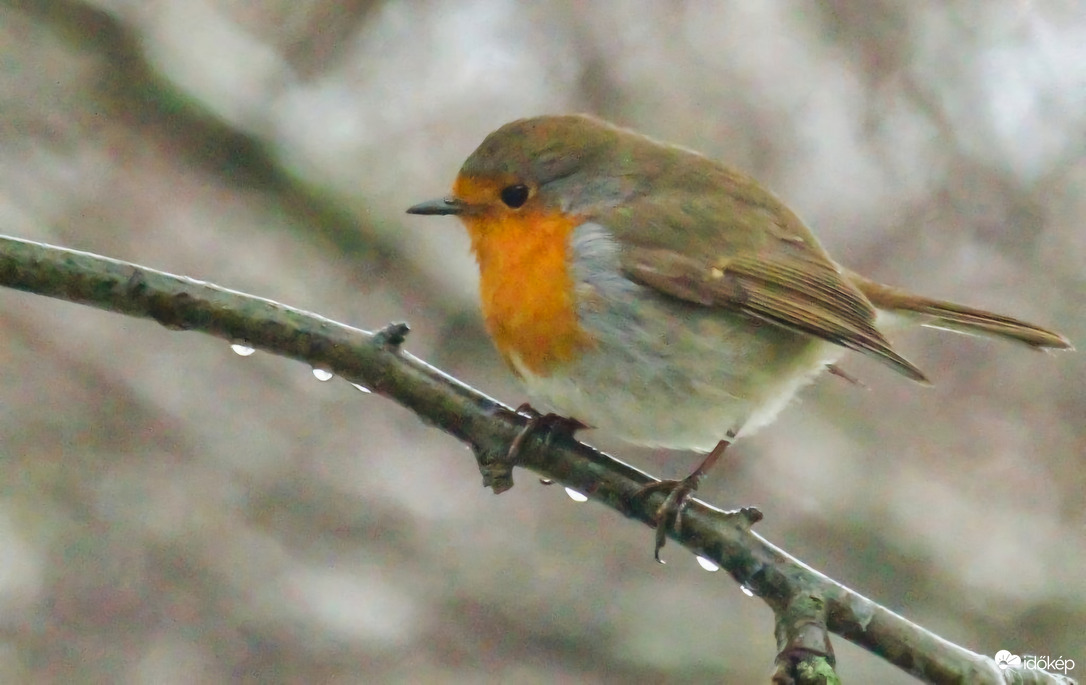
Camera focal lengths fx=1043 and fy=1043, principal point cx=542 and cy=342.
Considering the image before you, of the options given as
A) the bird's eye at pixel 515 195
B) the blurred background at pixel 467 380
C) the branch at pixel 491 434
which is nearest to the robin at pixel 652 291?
the bird's eye at pixel 515 195

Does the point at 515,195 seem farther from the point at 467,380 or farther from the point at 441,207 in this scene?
the point at 467,380

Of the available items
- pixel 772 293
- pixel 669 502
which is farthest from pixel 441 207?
pixel 669 502

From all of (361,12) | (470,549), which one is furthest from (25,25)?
(470,549)

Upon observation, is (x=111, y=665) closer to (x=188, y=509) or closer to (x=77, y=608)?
(x=77, y=608)

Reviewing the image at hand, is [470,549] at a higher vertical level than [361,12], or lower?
lower

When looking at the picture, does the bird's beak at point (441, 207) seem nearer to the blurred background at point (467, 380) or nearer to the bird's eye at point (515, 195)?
the bird's eye at point (515, 195)

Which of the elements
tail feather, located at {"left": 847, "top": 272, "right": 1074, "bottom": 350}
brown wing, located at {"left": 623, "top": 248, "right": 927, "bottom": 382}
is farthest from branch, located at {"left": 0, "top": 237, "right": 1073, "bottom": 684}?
tail feather, located at {"left": 847, "top": 272, "right": 1074, "bottom": 350}

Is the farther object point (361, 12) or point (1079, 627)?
point (361, 12)
